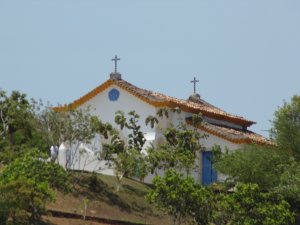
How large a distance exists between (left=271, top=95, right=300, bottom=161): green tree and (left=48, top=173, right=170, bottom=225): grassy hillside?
5.06 metres

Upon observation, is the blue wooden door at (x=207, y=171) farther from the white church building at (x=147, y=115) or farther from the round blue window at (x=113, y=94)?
the round blue window at (x=113, y=94)

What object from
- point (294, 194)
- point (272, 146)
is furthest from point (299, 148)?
point (294, 194)

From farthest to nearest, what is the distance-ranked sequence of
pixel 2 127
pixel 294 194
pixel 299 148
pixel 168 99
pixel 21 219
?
1. pixel 168 99
2. pixel 2 127
3. pixel 299 148
4. pixel 294 194
5. pixel 21 219

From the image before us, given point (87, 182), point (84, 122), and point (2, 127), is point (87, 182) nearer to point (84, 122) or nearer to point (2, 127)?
point (84, 122)

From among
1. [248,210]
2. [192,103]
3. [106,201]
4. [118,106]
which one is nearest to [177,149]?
[106,201]

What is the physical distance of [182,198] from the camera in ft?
67.8

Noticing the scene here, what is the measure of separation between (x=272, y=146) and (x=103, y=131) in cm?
663

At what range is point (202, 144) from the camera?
33.4 metres

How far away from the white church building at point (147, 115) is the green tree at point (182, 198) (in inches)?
413

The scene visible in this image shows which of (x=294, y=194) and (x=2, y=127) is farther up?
(x=2, y=127)

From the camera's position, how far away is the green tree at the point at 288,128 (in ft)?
88.0

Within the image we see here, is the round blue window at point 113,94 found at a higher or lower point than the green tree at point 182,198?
higher

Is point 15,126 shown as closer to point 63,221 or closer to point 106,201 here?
point 106,201

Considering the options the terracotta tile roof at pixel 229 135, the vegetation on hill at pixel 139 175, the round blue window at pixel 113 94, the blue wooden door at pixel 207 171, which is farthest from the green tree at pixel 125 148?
the blue wooden door at pixel 207 171
